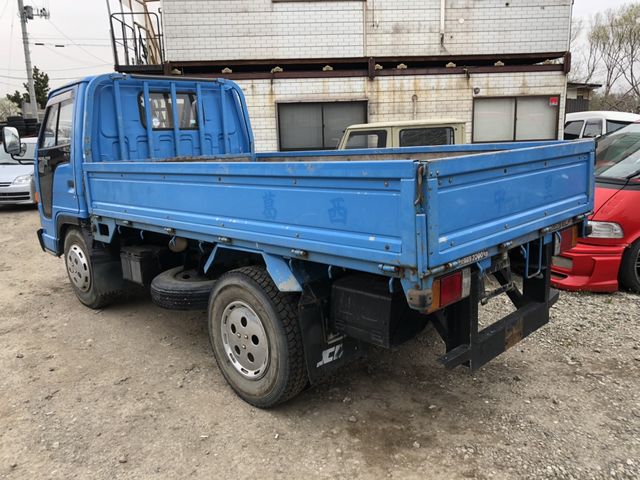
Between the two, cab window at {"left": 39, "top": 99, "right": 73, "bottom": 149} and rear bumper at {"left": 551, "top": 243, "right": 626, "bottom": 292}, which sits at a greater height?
cab window at {"left": 39, "top": 99, "right": 73, "bottom": 149}

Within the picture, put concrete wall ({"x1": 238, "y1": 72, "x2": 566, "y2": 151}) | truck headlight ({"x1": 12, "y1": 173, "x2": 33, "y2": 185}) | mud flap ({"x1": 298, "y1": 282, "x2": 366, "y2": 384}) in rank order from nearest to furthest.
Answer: mud flap ({"x1": 298, "y1": 282, "x2": 366, "y2": 384})
concrete wall ({"x1": 238, "y1": 72, "x2": 566, "y2": 151})
truck headlight ({"x1": 12, "y1": 173, "x2": 33, "y2": 185})

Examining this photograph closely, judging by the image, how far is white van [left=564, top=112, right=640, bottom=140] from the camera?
552 inches

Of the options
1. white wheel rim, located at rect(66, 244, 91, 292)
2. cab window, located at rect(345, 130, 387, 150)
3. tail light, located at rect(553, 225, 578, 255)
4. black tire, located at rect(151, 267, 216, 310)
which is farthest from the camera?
cab window, located at rect(345, 130, 387, 150)

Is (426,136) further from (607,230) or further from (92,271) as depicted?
(92,271)

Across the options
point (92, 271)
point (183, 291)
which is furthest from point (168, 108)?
point (183, 291)

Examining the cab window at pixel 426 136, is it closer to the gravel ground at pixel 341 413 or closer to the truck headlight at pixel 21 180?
the gravel ground at pixel 341 413

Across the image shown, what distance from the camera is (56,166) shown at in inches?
222

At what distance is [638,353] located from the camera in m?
4.21

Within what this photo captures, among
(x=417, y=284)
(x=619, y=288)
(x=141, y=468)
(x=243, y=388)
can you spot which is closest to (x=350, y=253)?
(x=417, y=284)

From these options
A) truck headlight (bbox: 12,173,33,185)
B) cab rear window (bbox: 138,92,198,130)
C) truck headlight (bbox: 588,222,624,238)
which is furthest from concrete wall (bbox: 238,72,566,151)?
truck headlight (bbox: 588,222,624,238)

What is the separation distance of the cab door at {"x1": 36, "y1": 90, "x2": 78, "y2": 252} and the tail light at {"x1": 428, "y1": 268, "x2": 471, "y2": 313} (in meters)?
4.05

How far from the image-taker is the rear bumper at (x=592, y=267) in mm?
5410

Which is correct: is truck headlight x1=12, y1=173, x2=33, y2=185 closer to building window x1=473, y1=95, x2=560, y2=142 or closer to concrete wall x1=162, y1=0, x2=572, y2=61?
concrete wall x1=162, y1=0, x2=572, y2=61

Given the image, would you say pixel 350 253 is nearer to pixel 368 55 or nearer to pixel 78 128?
pixel 78 128
